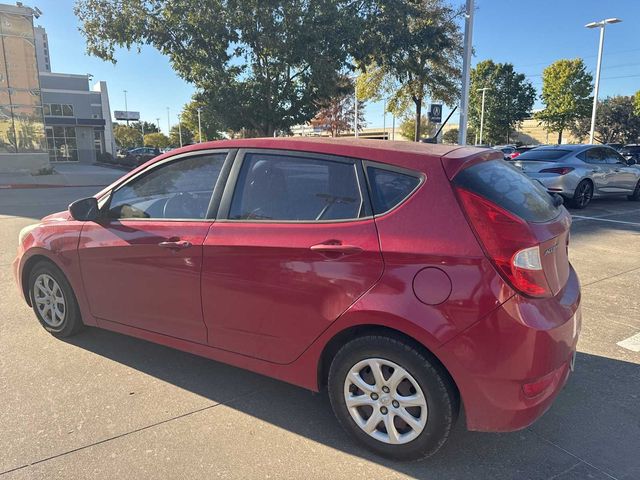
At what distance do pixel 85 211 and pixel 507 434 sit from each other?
129 inches

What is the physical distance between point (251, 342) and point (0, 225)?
902 cm

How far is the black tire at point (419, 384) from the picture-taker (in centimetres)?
241

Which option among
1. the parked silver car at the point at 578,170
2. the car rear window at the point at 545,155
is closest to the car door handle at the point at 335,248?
the parked silver car at the point at 578,170

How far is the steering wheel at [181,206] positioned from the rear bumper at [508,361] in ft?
6.09

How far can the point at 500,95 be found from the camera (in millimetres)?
57406

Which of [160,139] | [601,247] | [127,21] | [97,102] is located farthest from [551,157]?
[160,139]

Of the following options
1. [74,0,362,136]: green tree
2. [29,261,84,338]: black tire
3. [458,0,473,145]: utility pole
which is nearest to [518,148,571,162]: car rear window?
[458,0,473,145]: utility pole

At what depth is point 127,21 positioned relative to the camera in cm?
1614

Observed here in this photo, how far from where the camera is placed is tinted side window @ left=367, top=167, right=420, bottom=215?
2570 mm

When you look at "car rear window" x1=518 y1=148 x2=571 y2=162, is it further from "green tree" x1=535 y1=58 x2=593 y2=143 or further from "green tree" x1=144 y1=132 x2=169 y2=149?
"green tree" x1=144 y1=132 x2=169 y2=149

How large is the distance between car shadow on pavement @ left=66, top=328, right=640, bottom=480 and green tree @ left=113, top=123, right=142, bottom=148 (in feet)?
307

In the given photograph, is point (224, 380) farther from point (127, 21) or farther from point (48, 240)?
point (127, 21)

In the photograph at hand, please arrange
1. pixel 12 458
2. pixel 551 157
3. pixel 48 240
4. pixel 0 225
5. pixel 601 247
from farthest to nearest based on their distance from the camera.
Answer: pixel 551 157, pixel 0 225, pixel 601 247, pixel 48 240, pixel 12 458

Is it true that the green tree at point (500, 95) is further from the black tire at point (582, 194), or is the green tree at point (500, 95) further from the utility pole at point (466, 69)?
the black tire at point (582, 194)
